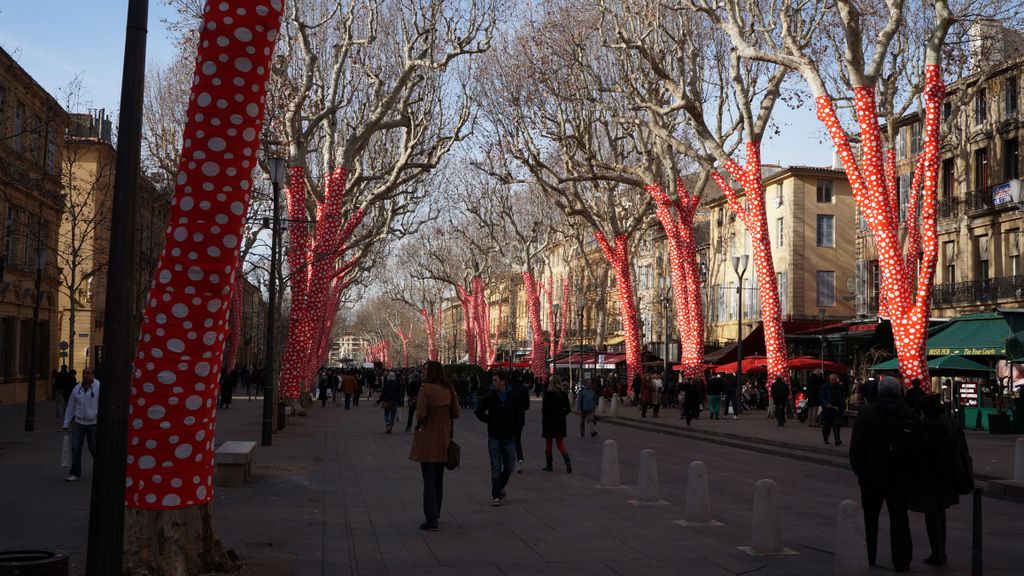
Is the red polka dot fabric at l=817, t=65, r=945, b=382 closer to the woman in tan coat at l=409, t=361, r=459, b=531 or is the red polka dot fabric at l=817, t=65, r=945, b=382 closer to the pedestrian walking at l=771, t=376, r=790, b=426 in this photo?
the pedestrian walking at l=771, t=376, r=790, b=426

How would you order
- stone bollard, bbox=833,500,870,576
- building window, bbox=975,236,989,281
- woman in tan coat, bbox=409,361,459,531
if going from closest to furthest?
stone bollard, bbox=833,500,870,576, woman in tan coat, bbox=409,361,459,531, building window, bbox=975,236,989,281

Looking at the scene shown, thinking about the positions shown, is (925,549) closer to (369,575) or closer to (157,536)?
(369,575)

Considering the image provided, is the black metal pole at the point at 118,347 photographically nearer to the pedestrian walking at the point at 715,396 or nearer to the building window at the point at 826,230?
the pedestrian walking at the point at 715,396

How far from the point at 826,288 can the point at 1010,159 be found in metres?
18.5

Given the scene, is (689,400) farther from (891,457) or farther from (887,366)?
(891,457)

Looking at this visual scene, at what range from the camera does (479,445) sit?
911 inches

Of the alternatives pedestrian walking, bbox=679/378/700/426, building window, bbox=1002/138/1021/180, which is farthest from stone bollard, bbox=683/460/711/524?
building window, bbox=1002/138/1021/180

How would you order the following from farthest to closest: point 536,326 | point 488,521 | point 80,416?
1. point 536,326
2. point 80,416
3. point 488,521

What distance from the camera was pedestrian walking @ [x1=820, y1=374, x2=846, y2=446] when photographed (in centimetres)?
2216

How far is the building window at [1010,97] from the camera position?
38312mm

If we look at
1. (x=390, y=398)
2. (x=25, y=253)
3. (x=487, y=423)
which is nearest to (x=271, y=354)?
(x=390, y=398)

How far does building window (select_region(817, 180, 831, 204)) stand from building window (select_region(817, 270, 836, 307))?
3886mm

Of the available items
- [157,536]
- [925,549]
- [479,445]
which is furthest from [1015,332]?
[157,536]

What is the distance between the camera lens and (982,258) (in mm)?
40750
